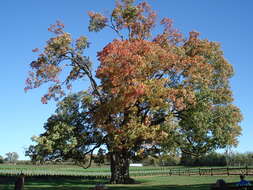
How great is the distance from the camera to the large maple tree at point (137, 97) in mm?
27062

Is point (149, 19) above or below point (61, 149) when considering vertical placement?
above

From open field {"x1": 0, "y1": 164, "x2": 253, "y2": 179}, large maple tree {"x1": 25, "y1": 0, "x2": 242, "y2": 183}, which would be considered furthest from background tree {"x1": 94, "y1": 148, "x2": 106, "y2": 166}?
open field {"x1": 0, "y1": 164, "x2": 253, "y2": 179}

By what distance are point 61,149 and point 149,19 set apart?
1651 centimetres

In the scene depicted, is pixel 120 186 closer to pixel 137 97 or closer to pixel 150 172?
pixel 137 97

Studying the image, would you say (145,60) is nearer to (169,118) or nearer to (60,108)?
(169,118)

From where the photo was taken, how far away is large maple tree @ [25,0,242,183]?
2706 centimetres

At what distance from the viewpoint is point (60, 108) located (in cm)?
3209

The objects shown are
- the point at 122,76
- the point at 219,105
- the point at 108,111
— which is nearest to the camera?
the point at 122,76

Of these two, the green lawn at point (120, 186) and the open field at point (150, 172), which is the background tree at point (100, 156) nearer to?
the green lawn at point (120, 186)

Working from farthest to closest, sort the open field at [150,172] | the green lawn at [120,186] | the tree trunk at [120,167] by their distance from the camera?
the open field at [150,172] → the tree trunk at [120,167] → the green lawn at [120,186]

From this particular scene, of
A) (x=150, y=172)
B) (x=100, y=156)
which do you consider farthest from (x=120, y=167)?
(x=150, y=172)

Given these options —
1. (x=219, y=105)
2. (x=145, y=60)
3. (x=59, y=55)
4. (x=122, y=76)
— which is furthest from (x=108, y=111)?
(x=219, y=105)

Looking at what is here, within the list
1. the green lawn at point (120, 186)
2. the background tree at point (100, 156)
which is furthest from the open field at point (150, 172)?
the background tree at point (100, 156)

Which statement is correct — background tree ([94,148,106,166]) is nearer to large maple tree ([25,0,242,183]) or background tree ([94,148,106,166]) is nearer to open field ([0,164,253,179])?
large maple tree ([25,0,242,183])
